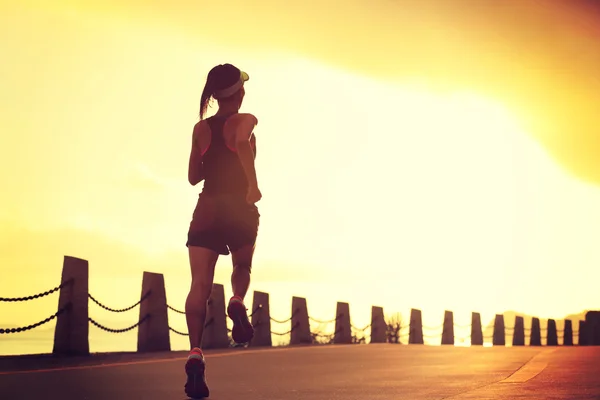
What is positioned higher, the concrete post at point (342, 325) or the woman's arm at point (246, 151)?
the woman's arm at point (246, 151)

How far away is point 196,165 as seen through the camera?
24.6 ft

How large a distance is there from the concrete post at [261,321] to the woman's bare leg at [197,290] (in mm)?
17012

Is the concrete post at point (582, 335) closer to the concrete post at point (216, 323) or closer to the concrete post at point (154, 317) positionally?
the concrete post at point (216, 323)

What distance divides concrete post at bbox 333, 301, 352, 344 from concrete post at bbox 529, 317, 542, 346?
23.5 meters

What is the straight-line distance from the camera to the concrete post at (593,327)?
53.5 m

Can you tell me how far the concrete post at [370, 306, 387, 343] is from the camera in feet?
116

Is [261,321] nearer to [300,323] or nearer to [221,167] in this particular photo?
[300,323]

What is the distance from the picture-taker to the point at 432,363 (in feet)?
45.1

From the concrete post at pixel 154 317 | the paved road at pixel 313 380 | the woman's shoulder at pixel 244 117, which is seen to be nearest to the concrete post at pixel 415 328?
the concrete post at pixel 154 317

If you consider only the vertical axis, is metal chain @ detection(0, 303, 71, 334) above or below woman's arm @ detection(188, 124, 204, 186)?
below

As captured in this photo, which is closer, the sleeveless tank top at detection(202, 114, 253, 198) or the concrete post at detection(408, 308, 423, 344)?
the sleeveless tank top at detection(202, 114, 253, 198)

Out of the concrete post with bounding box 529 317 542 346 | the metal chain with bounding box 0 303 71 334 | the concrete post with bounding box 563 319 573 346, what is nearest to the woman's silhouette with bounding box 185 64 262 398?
the metal chain with bounding box 0 303 71 334

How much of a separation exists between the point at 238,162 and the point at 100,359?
8.95 meters

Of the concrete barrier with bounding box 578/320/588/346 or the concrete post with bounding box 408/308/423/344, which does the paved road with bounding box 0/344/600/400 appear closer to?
the concrete post with bounding box 408/308/423/344
